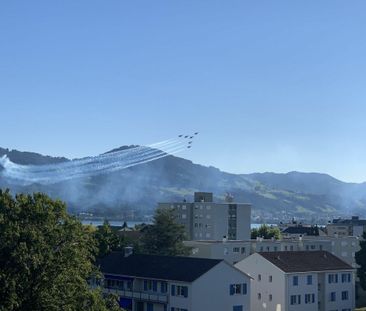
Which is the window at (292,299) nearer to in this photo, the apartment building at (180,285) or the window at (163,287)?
the apartment building at (180,285)

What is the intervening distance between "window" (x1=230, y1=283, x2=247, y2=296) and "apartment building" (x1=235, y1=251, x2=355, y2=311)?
6332mm

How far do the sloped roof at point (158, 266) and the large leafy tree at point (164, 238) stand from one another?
15770 mm

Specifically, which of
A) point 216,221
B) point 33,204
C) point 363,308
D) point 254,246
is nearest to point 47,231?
point 33,204

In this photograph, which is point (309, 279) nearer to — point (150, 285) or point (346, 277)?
point (346, 277)

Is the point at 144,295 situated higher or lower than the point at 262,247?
lower

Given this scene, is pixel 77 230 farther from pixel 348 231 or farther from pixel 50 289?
pixel 348 231

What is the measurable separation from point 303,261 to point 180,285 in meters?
17.9

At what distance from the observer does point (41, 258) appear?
3309cm

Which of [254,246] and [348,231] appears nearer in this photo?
[254,246]

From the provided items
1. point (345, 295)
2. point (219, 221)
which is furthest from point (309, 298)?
point (219, 221)

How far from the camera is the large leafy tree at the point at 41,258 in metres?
32.7

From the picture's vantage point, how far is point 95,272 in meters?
39.6

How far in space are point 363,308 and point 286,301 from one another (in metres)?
14.3

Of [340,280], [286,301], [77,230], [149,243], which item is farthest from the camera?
[149,243]
